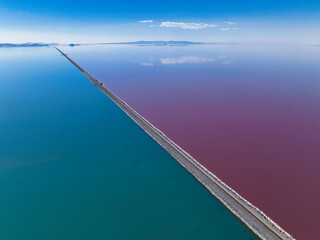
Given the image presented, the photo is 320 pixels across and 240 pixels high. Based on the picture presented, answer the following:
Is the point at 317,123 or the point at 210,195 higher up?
the point at 317,123

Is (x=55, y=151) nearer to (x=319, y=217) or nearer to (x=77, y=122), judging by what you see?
(x=77, y=122)

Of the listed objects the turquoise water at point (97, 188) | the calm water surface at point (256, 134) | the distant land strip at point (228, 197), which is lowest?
the turquoise water at point (97, 188)

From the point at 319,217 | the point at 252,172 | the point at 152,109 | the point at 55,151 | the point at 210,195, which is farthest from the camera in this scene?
the point at 152,109

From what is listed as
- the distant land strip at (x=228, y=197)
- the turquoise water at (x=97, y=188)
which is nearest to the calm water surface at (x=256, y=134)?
the distant land strip at (x=228, y=197)

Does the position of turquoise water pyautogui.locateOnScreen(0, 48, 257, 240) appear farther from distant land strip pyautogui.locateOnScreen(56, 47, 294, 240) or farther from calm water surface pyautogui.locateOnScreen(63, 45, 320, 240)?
calm water surface pyautogui.locateOnScreen(63, 45, 320, 240)

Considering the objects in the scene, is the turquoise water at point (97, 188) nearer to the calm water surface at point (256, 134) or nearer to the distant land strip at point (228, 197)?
the distant land strip at point (228, 197)

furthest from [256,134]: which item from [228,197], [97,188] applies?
[97,188]

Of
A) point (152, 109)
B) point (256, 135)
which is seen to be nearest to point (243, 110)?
point (256, 135)

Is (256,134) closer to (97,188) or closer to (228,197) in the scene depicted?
(228,197)

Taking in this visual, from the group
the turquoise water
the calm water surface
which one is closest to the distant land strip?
the turquoise water
